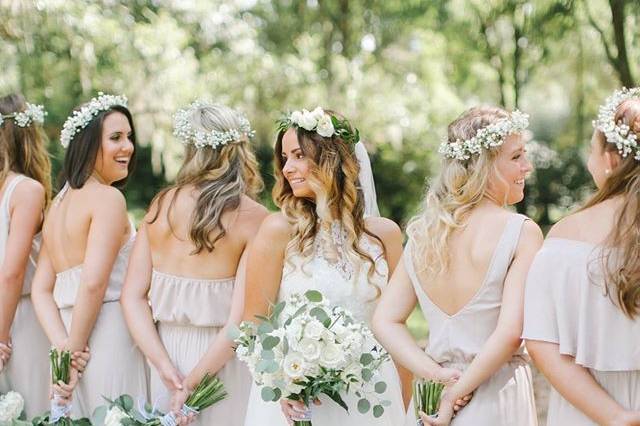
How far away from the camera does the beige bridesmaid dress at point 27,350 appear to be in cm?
479

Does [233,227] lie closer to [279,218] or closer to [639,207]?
[279,218]

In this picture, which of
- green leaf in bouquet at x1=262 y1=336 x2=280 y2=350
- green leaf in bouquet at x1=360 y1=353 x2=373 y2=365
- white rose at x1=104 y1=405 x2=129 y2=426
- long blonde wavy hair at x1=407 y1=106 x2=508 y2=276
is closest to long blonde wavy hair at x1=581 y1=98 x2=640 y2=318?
long blonde wavy hair at x1=407 y1=106 x2=508 y2=276

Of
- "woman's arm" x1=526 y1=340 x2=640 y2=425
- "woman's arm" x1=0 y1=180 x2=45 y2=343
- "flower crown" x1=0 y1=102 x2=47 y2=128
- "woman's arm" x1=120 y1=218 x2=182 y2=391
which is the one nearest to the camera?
"woman's arm" x1=526 y1=340 x2=640 y2=425

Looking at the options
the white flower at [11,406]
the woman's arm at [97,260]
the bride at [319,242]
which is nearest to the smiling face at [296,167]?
the bride at [319,242]

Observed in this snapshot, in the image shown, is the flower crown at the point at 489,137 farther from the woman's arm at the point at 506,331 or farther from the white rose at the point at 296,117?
the white rose at the point at 296,117

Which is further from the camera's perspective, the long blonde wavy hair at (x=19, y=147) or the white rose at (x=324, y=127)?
the long blonde wavy hair at (x=19, y=147)

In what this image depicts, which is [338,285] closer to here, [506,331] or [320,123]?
[320,123]

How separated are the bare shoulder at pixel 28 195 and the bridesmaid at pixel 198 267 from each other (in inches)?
32.8

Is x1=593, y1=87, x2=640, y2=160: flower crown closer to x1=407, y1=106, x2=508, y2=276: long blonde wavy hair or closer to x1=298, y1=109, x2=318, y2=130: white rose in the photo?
x1=407, y1=106, x2=508, y2=276: long blonde wavy hair

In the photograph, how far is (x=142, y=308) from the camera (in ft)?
14.0

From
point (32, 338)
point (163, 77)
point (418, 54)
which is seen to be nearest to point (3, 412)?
point (32, 338)

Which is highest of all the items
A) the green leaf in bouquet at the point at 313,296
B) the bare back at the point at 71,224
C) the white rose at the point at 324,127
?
the white rose at the point at 324,127

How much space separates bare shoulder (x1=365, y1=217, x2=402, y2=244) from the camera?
3.93 metres

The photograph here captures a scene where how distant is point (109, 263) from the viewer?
4332 mm
